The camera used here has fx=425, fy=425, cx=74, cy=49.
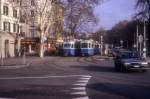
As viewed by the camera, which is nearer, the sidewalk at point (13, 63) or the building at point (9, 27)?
the sidewalk at point (13, 63)

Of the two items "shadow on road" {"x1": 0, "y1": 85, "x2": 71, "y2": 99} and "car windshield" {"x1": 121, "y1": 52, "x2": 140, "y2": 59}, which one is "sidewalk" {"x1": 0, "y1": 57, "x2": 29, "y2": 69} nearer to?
"car windshield" {"x1": 121, "y1": 52, "x2": 140, "y2": 59}

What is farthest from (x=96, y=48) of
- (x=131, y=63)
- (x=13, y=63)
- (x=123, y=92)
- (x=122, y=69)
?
(x=123, y=92)

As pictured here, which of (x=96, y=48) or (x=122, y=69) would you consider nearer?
(x=122, y=69)

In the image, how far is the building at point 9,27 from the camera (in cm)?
→ 6869

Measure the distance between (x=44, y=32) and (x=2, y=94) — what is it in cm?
5690

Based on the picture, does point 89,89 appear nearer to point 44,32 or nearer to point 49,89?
point 49,89

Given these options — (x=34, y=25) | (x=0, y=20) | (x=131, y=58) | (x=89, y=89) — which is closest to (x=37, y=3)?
(x=34, y=25)

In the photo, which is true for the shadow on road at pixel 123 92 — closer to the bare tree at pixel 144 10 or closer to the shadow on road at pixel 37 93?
the shadow on road at pixel 37 93

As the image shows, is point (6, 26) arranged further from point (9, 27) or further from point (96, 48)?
point (96, 48)

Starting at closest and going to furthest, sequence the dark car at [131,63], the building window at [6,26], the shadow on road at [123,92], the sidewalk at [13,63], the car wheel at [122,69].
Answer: the shadow on road at [123,92] < the dark car at [131,63] < the car wheel at [122,69] < the sidewalk at [13,63] < the building window at [6,26]

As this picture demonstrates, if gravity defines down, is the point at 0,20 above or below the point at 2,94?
above

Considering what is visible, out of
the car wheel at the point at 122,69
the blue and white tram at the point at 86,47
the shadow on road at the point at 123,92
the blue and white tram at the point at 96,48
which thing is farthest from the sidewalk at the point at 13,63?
the blue and white tram at the point at 96,48

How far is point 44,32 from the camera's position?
239ft

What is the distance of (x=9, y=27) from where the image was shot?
72.8m
